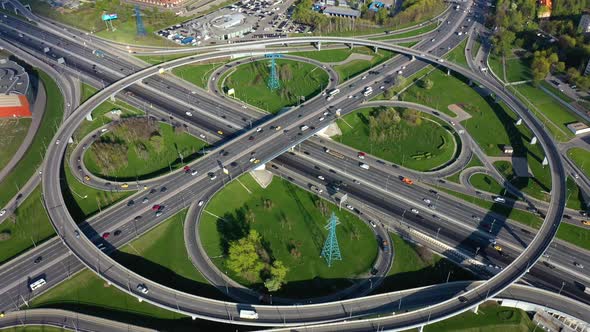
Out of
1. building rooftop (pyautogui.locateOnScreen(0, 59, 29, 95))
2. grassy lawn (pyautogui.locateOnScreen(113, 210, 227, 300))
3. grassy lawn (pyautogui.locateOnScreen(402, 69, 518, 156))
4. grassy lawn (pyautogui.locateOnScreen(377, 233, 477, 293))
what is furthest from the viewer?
building rooftop (pyautogui.locateOnScreen(0, 59, 29, 95))

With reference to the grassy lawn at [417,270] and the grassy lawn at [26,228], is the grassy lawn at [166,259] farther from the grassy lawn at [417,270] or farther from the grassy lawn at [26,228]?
the grassy lawn at [417,270]

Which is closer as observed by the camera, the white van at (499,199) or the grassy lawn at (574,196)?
the grassy lawn at (574,196)

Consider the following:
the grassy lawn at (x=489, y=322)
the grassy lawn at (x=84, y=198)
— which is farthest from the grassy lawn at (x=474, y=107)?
the grassy lawn at (x=84, y=198)

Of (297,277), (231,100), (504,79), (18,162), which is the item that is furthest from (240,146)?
(504,79)

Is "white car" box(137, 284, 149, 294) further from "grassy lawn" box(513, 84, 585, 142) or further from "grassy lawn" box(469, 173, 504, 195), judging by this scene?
"grassy lawn" box(513, 84, 585, 142)

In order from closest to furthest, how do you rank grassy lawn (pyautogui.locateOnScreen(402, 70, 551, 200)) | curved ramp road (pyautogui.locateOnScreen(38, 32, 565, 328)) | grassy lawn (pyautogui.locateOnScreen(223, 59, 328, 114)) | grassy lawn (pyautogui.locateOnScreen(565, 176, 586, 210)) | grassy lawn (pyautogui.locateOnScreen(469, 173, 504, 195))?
1. curved ramp road (pyautogui.locateOnScreen(38, 32, 565, 328))
2. grassy lawn (pyautogui.locateOnScreen(565, 176, 586, 210))
3. grassy lawn (pyautogui.locateOnScreen(469, 173, 504, 195))
4. grassy lawn (pyautogui.locateOnScreen(402, 70, 551, 200))
5. grassy lawn (pyautogui.locateOnScreen(223, 59, 328, 114))

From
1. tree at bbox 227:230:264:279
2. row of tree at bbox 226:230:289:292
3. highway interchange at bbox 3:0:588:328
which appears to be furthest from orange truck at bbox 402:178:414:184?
tree at bbox 227:230:264:279
